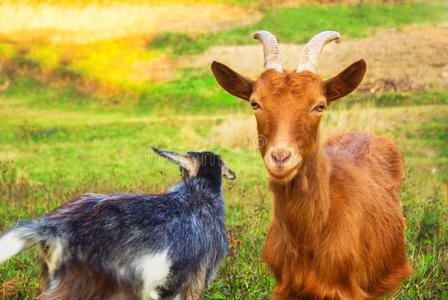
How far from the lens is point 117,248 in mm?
4520

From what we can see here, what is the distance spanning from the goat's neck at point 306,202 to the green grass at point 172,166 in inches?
62.3

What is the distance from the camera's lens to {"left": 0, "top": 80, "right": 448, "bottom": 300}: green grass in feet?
22.0

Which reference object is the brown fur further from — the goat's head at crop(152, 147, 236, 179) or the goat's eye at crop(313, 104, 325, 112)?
the goat's head at crop(152, 147, 236, 179)

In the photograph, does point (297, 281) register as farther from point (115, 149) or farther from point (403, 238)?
point (115, 149)

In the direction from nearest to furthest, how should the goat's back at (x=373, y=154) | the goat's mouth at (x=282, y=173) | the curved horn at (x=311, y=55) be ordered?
the goat's mouth at (x=282, y=173) → the curved horn at (x=311, y=55) → the goat's back at (x=373, y=154)

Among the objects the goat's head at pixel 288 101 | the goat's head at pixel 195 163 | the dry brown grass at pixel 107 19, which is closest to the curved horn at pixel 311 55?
the goat's head at pixel 288 101

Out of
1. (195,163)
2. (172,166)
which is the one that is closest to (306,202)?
(195,163)

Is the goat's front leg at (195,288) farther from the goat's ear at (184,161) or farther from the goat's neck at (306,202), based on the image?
the goat's ear at (184,161)

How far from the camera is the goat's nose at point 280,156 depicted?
4.14m

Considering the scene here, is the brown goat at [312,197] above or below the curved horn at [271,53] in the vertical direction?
below

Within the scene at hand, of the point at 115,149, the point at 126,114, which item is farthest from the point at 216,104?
the point at 115,149

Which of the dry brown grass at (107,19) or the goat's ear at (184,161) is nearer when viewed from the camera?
the goat's ear at (184,161)

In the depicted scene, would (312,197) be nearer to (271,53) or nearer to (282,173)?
(282,173)

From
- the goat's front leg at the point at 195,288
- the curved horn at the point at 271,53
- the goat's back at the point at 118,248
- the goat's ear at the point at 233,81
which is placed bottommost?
the goat's front leg at the point at 195,288
